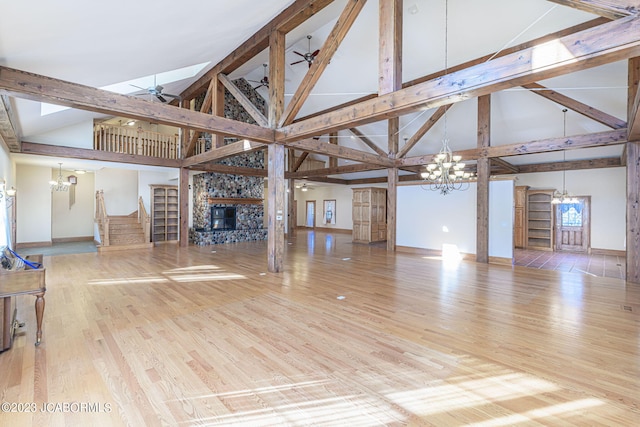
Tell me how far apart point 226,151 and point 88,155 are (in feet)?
13.0

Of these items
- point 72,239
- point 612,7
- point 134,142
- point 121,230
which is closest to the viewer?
point 612,7

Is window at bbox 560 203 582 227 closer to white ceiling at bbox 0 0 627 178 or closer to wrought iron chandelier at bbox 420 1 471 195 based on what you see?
white ceiling at bbox 0 0 627 178

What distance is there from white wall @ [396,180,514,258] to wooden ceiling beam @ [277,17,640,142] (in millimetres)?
5067

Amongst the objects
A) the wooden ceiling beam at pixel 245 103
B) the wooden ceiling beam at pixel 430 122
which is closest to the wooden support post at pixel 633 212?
the wooden ceiling beam at pixel 430 122

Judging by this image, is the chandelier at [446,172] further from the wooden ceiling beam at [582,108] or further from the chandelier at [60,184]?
the chandelier at [60,184]

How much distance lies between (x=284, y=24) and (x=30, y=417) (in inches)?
246

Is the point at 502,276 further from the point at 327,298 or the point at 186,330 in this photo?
the point at 186,330

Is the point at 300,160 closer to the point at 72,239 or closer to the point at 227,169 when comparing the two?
the point at 227,169

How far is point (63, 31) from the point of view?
307 centimetres

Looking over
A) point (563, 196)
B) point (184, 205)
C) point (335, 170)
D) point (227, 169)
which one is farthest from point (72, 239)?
point (563, 196)

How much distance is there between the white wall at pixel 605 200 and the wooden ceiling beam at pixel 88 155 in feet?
45.2

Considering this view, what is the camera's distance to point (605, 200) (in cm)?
923

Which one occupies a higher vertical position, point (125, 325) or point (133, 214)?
point (133, 214)

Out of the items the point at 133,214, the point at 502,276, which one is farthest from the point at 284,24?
the point at 133,214
